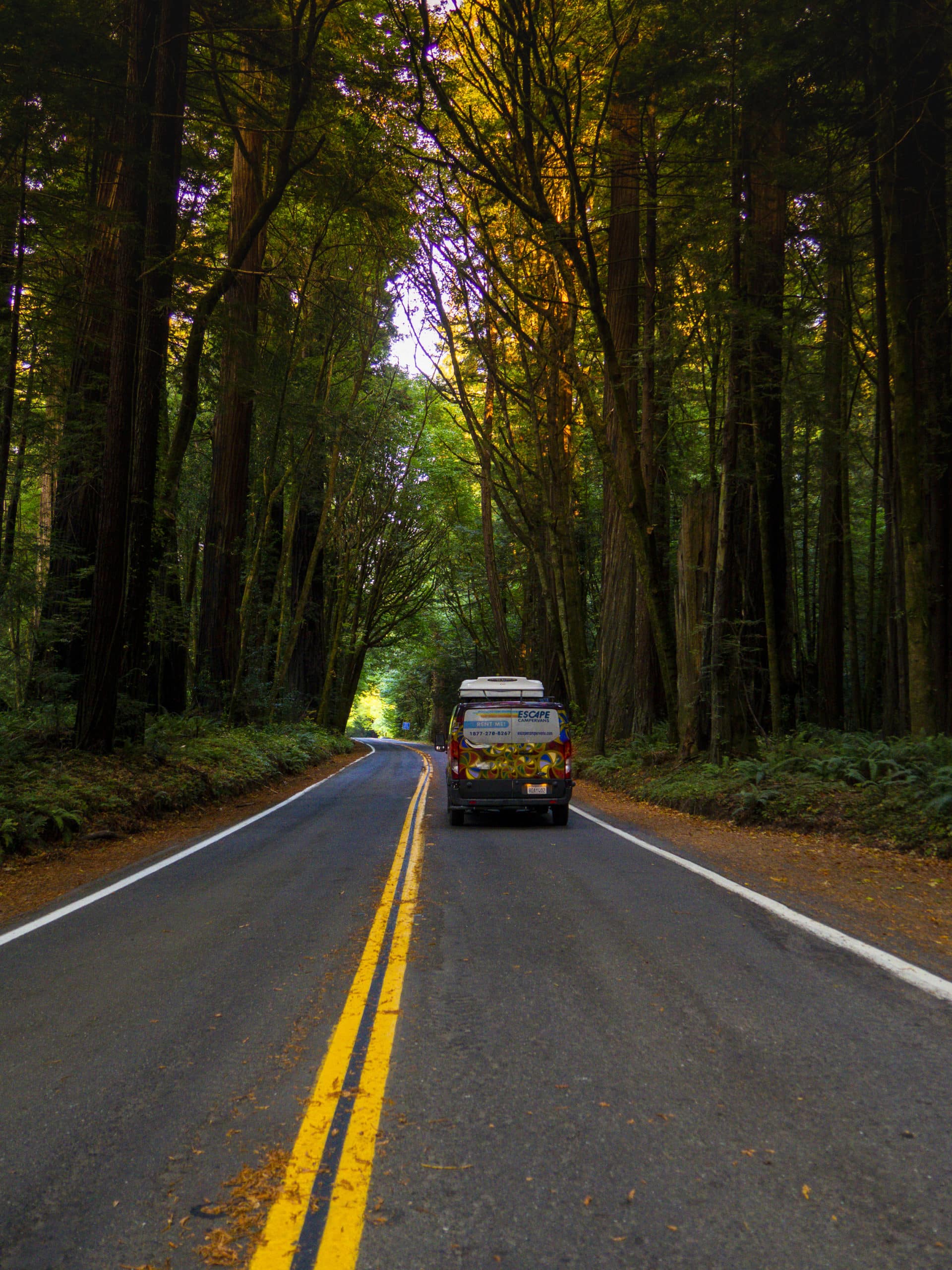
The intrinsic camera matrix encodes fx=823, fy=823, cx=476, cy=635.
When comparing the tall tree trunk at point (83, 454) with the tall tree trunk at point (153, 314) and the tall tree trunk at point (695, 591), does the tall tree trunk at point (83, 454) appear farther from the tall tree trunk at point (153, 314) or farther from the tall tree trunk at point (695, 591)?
the tall tree trunk at point (695, 591)

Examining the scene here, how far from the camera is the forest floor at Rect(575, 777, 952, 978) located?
223 inches

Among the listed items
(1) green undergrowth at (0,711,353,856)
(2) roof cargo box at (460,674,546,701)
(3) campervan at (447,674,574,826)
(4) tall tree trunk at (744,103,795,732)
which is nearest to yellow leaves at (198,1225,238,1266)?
(1) green undergrowth at (0,711,353,856)

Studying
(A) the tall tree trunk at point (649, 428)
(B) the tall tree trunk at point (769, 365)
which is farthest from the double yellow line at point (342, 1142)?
(A) the tall tree trunk at point (649, 428)

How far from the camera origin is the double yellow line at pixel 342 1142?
244 cm

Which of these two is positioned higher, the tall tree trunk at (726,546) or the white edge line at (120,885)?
the tall tree trunk at (726,546)

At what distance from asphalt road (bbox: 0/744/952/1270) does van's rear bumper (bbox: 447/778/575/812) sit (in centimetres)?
537

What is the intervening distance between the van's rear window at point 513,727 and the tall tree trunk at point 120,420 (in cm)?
577

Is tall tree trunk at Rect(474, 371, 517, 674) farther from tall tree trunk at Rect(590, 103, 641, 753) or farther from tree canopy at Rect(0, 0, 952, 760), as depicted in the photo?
tall tree trunk at Rect(590, 103, 641, 753)

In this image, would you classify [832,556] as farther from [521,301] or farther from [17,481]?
[17,481]

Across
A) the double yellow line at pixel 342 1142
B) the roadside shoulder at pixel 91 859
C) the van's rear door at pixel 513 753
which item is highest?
the van's rear door at pixel 513 753

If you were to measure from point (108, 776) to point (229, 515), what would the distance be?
Result: 1011cm

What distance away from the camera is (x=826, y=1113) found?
3.15 metres

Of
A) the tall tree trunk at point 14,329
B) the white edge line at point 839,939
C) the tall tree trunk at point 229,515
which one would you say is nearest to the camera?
the white edge line at point 839,939

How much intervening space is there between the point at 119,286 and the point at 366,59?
18.0 feet
